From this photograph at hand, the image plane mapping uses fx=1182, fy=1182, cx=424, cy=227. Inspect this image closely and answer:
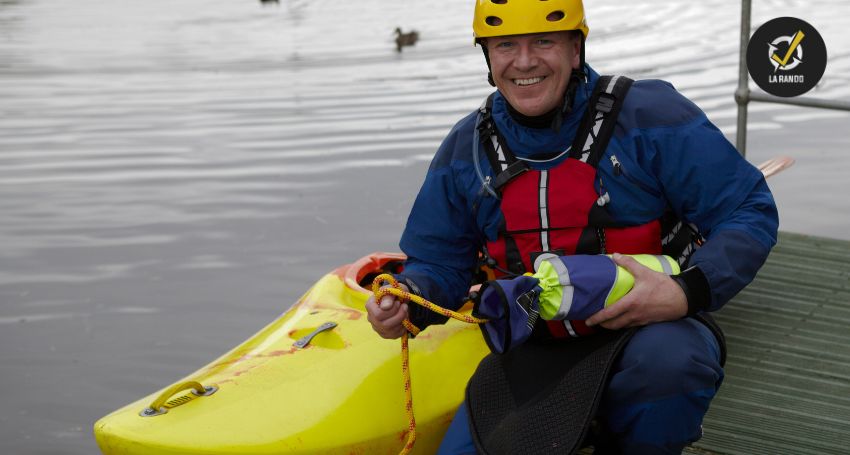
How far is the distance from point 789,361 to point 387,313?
1.53 metres

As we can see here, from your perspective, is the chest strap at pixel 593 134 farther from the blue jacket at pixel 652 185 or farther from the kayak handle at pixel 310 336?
the kayak handle at pixel 310 336

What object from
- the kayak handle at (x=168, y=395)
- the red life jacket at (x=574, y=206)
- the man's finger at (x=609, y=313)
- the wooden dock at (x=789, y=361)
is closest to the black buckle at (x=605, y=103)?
the red life jacket at (x=574, y=206)

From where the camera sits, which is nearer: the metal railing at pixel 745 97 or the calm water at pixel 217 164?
the metal railing at pixel 745 97

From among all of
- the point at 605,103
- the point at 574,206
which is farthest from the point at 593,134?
the point at 574,206

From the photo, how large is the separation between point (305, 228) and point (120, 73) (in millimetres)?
6420

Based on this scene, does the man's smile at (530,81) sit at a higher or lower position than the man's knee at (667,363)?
higher

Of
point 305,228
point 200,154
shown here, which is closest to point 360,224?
point 305,228

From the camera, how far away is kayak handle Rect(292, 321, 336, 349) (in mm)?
3303

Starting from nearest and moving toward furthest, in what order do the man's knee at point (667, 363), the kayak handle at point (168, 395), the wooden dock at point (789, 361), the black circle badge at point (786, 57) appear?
the man's knee at point (667, 363)
the kayak handle at point (168, 395)
the wooden dock at point (789, 361)
the black circle badge at point (786, 57)

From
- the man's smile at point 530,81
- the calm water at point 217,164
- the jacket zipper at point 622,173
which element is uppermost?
the man's smile at point 530,81

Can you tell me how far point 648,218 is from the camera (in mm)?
2787

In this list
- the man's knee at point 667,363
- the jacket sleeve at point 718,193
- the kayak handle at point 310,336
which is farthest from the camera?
the kayak handle at point 310,336

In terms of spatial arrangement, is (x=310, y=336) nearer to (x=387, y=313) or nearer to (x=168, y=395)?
(x=168, y=395)

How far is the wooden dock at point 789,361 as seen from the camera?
3.16 m
